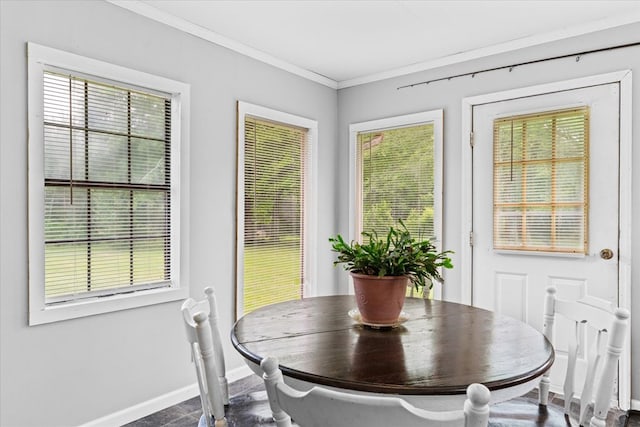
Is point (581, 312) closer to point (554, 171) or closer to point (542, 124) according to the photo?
point (554, 171)

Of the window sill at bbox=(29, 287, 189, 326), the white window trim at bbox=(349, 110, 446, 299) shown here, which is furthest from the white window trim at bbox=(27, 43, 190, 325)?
the white window trim at bbox=(349, 110, 446, 299)

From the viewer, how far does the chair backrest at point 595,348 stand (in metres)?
1.40

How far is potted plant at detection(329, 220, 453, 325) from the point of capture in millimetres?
1724

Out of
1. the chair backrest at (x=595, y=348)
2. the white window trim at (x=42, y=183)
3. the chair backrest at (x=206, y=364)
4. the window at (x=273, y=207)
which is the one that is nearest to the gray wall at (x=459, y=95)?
the window at (x=273, y=207)

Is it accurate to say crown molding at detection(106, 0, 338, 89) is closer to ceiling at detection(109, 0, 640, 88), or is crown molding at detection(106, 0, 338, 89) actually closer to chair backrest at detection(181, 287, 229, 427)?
ceiling at detection(109, 0, 640, 88)

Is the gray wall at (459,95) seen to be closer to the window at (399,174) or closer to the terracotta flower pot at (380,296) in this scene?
the window at (399,174)

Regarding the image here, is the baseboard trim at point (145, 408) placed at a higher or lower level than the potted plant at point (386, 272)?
lower

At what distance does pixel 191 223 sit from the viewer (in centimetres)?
300

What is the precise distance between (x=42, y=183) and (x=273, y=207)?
1788mm

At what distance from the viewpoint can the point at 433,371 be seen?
1309 millimetres

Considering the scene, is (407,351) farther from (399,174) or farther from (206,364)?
(399,174)

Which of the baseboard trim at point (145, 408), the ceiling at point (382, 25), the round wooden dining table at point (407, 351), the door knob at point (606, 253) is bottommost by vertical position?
the baseboard trim at point (145, 408)

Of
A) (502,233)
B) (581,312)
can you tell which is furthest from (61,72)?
(502,233)

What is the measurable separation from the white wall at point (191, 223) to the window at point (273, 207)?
11 cm
